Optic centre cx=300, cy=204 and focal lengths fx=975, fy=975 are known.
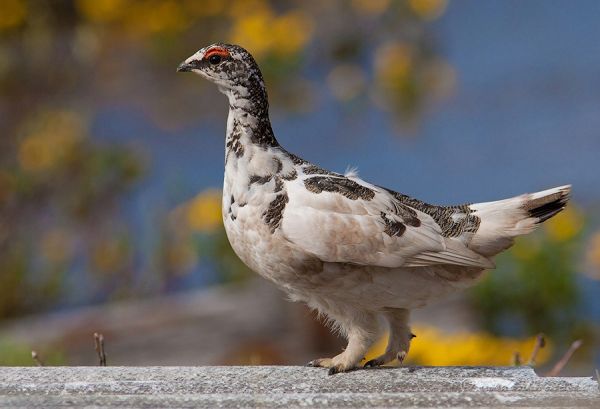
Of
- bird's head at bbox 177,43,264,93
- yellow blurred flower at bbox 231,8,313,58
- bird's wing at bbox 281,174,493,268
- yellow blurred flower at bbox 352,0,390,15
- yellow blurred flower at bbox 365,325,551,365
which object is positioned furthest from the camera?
yellow blurred flower at bbox 352,0,390,15

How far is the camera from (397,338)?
244cm

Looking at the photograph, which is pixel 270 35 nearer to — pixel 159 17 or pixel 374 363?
pixel 159 17

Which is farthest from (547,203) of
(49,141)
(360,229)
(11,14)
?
(11,14)

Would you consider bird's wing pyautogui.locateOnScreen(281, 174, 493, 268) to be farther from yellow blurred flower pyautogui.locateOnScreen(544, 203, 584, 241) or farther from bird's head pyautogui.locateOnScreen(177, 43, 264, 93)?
yellow blurred flower pyautogui.locateOnScreen(544, 203, 584, 241)

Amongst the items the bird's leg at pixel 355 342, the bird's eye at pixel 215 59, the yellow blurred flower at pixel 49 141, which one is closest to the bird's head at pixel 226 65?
the bird's eye at pixel 215 59

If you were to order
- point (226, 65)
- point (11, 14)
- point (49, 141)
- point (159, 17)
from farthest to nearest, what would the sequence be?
point (159, 17), point (11, 14), point (49, 141), point (226, 65)

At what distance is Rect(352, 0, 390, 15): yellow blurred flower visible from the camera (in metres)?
6.29

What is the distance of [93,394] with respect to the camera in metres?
2.05

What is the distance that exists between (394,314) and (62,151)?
366 cm

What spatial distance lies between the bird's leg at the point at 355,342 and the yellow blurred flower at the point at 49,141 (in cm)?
362

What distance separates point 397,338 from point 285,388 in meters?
0.42

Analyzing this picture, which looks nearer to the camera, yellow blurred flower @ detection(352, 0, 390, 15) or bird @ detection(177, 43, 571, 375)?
bird @ detection(177, 43, 571, 375)

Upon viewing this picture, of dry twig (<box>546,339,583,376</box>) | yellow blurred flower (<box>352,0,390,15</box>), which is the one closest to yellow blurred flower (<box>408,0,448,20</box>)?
yellow blurred flower (<box>352,0,390,15</box>)

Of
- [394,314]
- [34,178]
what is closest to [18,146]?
[34,178]
